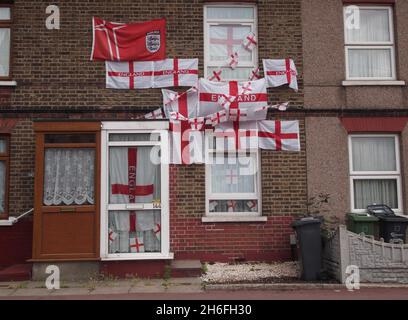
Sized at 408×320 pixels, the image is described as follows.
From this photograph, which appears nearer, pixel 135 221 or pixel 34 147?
pixel 135 221

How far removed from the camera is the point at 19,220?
36.4ft

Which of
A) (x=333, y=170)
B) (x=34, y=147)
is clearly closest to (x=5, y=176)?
(x=34, y=147)

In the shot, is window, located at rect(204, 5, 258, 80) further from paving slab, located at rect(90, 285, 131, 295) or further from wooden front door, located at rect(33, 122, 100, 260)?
paving slab, located at rect(90, 285, 131, 295)

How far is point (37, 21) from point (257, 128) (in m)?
5.59

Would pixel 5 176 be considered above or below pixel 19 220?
above

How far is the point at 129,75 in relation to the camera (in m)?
11.6

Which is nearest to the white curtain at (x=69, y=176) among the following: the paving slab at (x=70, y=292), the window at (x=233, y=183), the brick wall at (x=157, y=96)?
the brick wall at (x=157, y=96)

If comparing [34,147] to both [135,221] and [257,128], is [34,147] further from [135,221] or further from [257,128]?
[257,128]

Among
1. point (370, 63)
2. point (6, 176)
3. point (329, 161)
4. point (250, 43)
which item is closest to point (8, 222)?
point (6, 176)

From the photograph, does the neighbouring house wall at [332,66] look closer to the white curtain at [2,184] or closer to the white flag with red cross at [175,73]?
the white flag with red cross at [175,73]

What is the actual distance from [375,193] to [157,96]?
5.50 metres

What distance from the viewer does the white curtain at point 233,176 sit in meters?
11.6

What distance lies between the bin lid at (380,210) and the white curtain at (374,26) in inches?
157

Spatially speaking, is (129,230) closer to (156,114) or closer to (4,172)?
(156,114)
